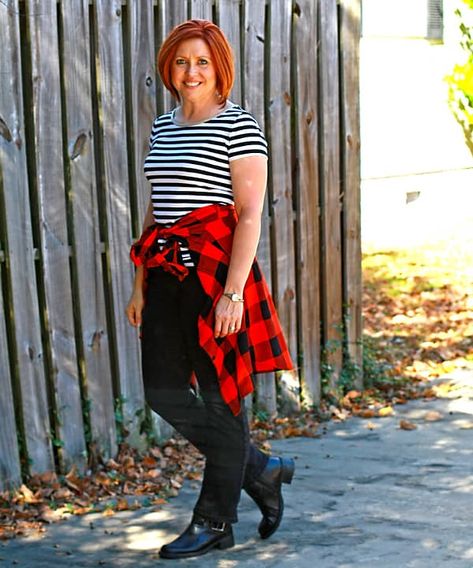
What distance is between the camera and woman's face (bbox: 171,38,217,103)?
4.35m

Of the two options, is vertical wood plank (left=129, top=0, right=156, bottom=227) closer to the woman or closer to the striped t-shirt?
the woman

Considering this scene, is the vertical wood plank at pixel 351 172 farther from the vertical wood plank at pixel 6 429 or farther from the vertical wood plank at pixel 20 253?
the vertical wood plank at pixel 6 429

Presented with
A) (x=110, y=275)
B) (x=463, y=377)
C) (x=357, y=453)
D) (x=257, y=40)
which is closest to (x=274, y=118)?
(x=257, y=40)

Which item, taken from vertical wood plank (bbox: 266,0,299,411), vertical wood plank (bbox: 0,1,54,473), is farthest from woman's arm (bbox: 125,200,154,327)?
vertical wood plank (bbox: 266,0,299,411)

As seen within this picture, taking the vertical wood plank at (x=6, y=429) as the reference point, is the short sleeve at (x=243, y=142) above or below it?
above

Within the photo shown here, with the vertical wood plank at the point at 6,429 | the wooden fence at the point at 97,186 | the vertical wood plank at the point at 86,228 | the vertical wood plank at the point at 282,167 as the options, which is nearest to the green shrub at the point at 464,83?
the wooden fence at the point at 97,186

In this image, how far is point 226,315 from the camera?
14.2ft

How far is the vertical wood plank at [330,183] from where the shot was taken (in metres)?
6.71

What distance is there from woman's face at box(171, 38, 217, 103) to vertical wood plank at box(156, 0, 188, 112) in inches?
57.7

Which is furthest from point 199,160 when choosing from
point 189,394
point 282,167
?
point 282,167

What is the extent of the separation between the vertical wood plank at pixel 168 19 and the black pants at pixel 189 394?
1.60 m

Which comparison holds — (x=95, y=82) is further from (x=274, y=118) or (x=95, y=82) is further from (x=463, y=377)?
(x=463, y=377)

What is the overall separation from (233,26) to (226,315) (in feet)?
7.66

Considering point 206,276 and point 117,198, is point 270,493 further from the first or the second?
point 117,198
